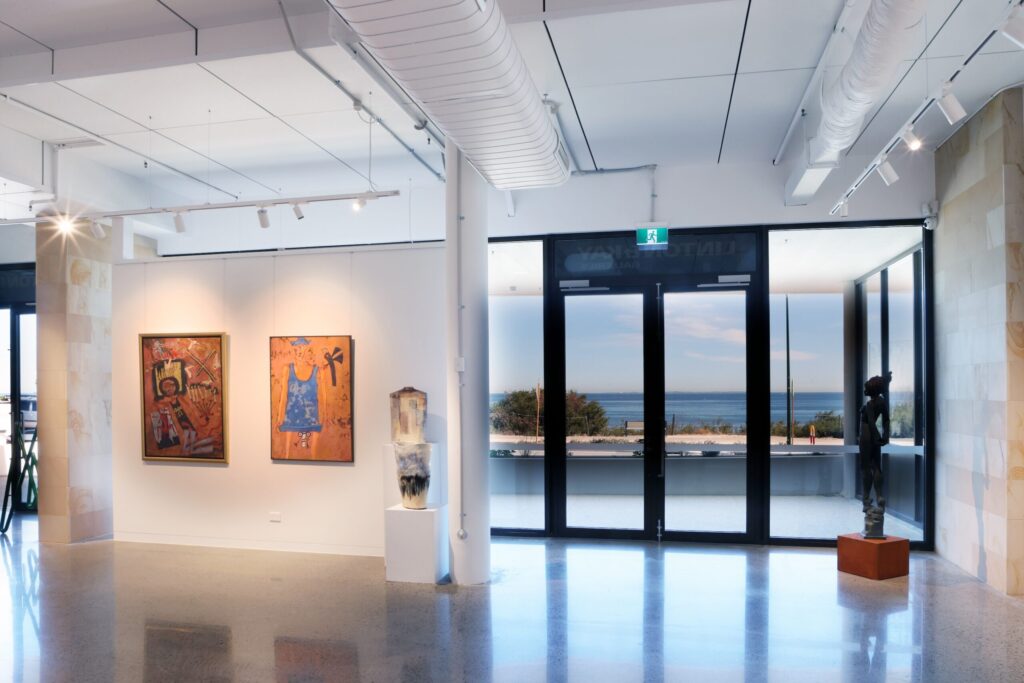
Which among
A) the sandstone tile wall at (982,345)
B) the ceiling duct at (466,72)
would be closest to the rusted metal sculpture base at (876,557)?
the sandstone tile wall at (982,345)

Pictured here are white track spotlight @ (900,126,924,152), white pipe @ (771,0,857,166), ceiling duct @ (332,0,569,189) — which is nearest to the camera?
ceiling duct @ (332,0,569,189)

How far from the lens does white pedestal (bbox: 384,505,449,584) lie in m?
6.02

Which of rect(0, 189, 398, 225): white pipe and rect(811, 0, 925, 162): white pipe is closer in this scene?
rect(811, 0, 925, 162): white pipe

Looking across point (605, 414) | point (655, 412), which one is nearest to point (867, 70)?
point (655, 412)

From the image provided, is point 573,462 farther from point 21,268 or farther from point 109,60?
point 21,268

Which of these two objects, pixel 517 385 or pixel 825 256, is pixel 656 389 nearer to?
pixel 517 385

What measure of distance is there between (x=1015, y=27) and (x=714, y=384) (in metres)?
4.48

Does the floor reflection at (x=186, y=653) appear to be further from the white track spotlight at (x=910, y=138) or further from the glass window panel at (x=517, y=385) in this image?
the white track spotlight at (x=910, y=138)

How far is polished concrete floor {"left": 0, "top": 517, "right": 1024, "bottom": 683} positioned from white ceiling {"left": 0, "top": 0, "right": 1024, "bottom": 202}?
358cm

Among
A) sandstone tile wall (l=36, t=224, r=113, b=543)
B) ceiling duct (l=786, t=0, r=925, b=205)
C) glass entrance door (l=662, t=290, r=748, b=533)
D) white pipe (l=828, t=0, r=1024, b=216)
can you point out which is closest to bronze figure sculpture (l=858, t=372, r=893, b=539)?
glass entrance door (l=662, t=290, r=748, b=533)

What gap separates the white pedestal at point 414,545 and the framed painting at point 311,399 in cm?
111

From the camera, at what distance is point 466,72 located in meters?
3.69

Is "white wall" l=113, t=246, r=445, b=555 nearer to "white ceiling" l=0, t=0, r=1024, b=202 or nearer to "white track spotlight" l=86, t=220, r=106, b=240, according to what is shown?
"white track spotlight" l=86, t=220, r=106, b=240

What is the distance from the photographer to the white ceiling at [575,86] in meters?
4.54
